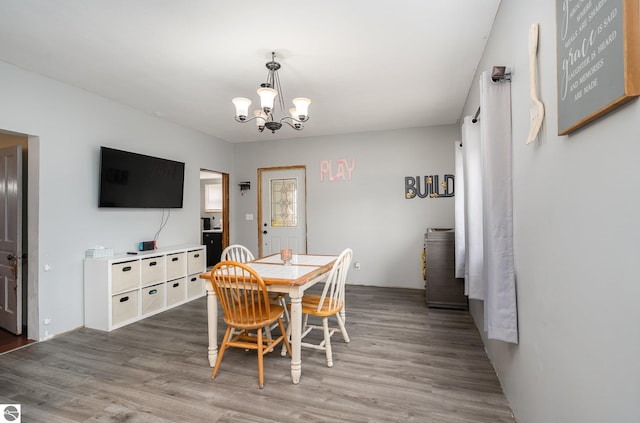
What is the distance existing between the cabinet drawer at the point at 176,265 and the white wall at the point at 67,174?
1.55 ft

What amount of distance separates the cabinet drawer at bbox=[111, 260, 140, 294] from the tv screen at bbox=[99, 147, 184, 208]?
2.45 feet

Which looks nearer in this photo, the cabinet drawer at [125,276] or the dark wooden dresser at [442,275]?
the cabinet drawer at [125,276]

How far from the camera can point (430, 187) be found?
5016 mm

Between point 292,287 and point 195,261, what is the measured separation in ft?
9.38

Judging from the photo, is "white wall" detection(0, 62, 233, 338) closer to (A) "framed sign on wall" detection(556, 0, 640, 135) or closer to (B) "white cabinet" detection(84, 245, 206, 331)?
(B) "white cabinet" detection(84, 245, 206, 331)

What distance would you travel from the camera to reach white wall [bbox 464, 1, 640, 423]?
83 cm

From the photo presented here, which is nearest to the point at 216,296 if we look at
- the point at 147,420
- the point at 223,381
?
the point at 223,381

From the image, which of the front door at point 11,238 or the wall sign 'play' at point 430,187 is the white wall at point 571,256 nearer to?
the wall sign 'play' at point 430,187

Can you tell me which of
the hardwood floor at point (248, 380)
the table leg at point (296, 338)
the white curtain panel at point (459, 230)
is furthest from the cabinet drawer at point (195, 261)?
the white curtain panel at point (459, 230)

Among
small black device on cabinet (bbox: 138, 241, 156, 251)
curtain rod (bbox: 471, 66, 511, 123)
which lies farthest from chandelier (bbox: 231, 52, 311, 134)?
small black device on cabinet (bbox: 138, 241, 156, 251)

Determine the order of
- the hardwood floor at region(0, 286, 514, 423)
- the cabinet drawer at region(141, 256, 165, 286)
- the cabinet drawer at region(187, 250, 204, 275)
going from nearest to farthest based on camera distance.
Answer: the hardwood floor at region(0, 286, 514, 423) → the cabinet drawer at region(141, 256, 165, 286) → the cabinet drawer at region(187, 250, 204, 275)

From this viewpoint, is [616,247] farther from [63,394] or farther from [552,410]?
[63,394]

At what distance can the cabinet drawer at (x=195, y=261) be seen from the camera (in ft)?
14.8

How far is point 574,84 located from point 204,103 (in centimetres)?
Answer: 380
